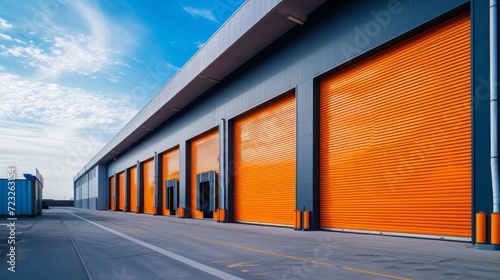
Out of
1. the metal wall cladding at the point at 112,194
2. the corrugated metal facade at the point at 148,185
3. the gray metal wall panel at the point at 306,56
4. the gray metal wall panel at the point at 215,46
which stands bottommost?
the metal wall cladding at the point at 112,194

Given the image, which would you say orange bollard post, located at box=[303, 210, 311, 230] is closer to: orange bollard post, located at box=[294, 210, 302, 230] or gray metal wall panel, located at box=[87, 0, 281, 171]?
orange bollard post, located at box=[294, 210, 302, 230]

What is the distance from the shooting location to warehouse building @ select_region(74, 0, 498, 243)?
34.2 ft

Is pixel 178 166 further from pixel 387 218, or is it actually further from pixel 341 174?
pixel 387 218

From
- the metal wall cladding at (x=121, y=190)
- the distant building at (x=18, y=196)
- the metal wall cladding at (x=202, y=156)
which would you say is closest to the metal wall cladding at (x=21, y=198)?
the distant building at (x=18, y=196)

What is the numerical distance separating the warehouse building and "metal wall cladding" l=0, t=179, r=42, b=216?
46.3ft

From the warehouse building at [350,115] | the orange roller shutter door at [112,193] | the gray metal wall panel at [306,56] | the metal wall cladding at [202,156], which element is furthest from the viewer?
the orange roller shutter door at [112,193]

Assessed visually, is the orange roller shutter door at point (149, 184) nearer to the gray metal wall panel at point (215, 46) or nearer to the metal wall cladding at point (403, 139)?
the gray metal wall panel at point (215, 46)

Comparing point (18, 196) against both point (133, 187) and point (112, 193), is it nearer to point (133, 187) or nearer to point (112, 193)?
point (133, 187)

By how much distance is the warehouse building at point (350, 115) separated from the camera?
10430 millimetres

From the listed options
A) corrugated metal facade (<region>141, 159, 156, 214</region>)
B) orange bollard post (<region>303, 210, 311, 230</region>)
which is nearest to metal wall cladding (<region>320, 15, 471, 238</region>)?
orange bollard post (<region>303, 210, 311, 230</region>)

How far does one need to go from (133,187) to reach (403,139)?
138ft

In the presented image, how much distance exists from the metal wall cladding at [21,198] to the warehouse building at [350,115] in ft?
46.3

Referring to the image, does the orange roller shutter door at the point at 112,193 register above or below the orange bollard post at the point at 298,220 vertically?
below

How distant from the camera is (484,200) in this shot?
9211mm
